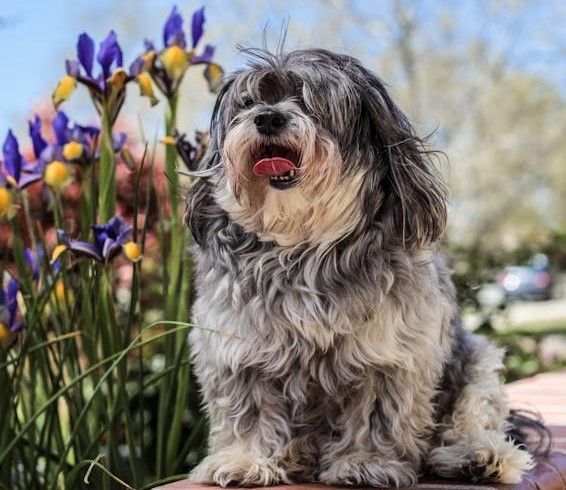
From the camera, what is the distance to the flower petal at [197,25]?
368 centimetres

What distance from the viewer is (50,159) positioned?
3445mm

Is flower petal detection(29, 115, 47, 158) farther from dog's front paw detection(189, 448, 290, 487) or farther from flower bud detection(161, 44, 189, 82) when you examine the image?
dog's front paw detection(189, 448, 290, 487)

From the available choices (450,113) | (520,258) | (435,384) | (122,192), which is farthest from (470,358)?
A: (450,113)

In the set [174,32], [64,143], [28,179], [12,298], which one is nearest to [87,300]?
[12,298]

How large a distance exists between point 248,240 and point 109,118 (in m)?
0.86

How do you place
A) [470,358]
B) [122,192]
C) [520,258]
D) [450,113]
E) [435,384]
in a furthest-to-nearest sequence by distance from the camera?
[450,113] < [520,258] < [122,192] < [470,358] < [435,384]

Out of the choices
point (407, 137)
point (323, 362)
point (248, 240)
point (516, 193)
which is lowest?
point (516, 193)

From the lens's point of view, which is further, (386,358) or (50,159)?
(50,159)

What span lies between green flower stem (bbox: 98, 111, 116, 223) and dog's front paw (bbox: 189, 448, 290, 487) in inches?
37.6

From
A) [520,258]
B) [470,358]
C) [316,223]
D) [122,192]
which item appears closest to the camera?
[316,223]

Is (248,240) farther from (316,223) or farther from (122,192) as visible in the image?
(122,192)

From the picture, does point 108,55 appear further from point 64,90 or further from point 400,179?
point 400,179

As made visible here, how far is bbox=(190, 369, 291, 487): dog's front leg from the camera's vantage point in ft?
9.34

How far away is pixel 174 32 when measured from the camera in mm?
3660
